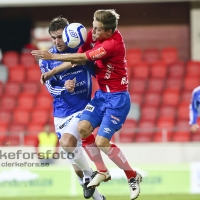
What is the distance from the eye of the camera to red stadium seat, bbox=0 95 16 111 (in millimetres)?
16391

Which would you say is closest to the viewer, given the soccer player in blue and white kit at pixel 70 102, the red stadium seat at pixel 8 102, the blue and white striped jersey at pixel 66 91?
the soccer player in blue and white kit at pixel 70 102

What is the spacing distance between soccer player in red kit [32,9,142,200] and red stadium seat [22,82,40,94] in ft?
28.5

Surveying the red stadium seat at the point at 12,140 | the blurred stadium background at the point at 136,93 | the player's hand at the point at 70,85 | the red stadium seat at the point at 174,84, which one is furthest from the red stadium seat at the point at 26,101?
A: the player's hand at the point at 70,85

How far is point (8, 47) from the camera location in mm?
18688

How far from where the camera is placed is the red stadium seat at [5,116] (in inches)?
628

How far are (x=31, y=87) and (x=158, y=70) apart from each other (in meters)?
3.22

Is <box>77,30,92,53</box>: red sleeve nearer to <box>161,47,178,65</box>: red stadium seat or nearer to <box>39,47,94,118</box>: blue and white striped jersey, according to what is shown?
<box>39,47,94,118</box>: blue and white striped jersey

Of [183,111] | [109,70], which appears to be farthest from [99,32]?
[183,111]

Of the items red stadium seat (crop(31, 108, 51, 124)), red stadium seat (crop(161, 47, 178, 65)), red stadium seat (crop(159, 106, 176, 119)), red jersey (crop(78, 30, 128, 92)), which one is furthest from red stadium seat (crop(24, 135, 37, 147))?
red jersey (crop(78, 30, 128, 92))

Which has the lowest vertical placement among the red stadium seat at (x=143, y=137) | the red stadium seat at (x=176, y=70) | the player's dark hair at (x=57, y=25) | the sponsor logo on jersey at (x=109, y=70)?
the red stadium seat at (x=143, y=137)

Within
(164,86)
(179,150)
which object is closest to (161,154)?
(179,150)

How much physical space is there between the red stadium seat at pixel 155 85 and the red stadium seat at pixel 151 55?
0.78 m

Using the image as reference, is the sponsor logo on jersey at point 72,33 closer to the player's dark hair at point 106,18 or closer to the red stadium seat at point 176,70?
the player's dark hair at point 106,18

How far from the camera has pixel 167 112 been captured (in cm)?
1574
